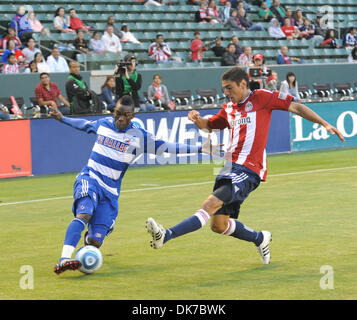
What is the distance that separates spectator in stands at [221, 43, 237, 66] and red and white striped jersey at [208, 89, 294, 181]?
18.8 m

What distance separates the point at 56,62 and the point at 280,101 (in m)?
15.5

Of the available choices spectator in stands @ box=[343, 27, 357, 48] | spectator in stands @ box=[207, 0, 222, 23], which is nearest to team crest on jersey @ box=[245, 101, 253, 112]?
spectator in stands @ box=[207, 0, 222, 23]

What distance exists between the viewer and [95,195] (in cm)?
855

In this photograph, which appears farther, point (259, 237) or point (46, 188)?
point (46, 188)

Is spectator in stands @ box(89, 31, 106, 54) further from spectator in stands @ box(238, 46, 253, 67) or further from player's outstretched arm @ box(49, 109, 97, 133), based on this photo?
player's outstretched arm @ box(49, 109, 97, 133)

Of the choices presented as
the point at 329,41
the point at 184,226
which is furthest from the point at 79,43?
the point at 184,226

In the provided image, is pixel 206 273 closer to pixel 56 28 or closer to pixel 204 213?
pixel 204 213

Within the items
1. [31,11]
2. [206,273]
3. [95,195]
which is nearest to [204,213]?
[206,273]

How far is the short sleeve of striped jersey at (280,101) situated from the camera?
28.2 ft

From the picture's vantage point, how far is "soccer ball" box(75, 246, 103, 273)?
8258 millimetres

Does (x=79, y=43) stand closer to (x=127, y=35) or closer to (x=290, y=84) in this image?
(x=127, y=35)

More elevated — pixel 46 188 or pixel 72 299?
pixel 46 188

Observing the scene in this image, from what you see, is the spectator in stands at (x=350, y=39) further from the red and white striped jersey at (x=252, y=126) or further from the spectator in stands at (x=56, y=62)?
the red and white striped jersey at (x=252, y=126)
